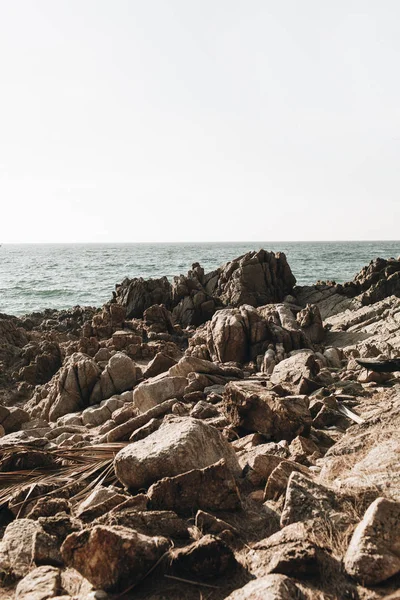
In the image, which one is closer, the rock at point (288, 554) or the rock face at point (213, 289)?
the rock at point (288, 554)

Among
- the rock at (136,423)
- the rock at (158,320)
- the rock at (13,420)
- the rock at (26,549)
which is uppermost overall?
the rock at (26,549)

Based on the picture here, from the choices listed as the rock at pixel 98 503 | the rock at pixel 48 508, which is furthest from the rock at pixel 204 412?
the rock at pixel 48 508

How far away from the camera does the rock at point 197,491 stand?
3066mm

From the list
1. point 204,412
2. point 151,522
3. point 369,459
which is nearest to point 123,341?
point 204,412

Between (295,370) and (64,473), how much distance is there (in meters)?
3.82

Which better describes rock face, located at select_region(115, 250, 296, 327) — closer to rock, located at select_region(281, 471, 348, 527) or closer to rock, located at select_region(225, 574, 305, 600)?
rock, located at select_region(281, 471, 348, 527)

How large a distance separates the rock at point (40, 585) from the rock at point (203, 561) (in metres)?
0.60

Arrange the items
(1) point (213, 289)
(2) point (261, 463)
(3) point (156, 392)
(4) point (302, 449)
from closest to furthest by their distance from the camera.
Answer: (2) point (261, 463), (4) point (302, 449), (3) point (156, 392), (1) point (213, 289)

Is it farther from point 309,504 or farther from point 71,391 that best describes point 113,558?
point 71,391

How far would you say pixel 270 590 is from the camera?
2041 millimetres

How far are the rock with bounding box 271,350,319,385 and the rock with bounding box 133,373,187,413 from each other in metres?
1.43

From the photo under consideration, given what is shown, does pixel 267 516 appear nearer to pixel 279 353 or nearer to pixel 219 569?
pixel 219 569

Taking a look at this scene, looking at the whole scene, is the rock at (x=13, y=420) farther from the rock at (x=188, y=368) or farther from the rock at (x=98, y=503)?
the rock at (x=98, y=503)

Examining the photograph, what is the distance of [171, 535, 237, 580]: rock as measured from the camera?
7.89ft
